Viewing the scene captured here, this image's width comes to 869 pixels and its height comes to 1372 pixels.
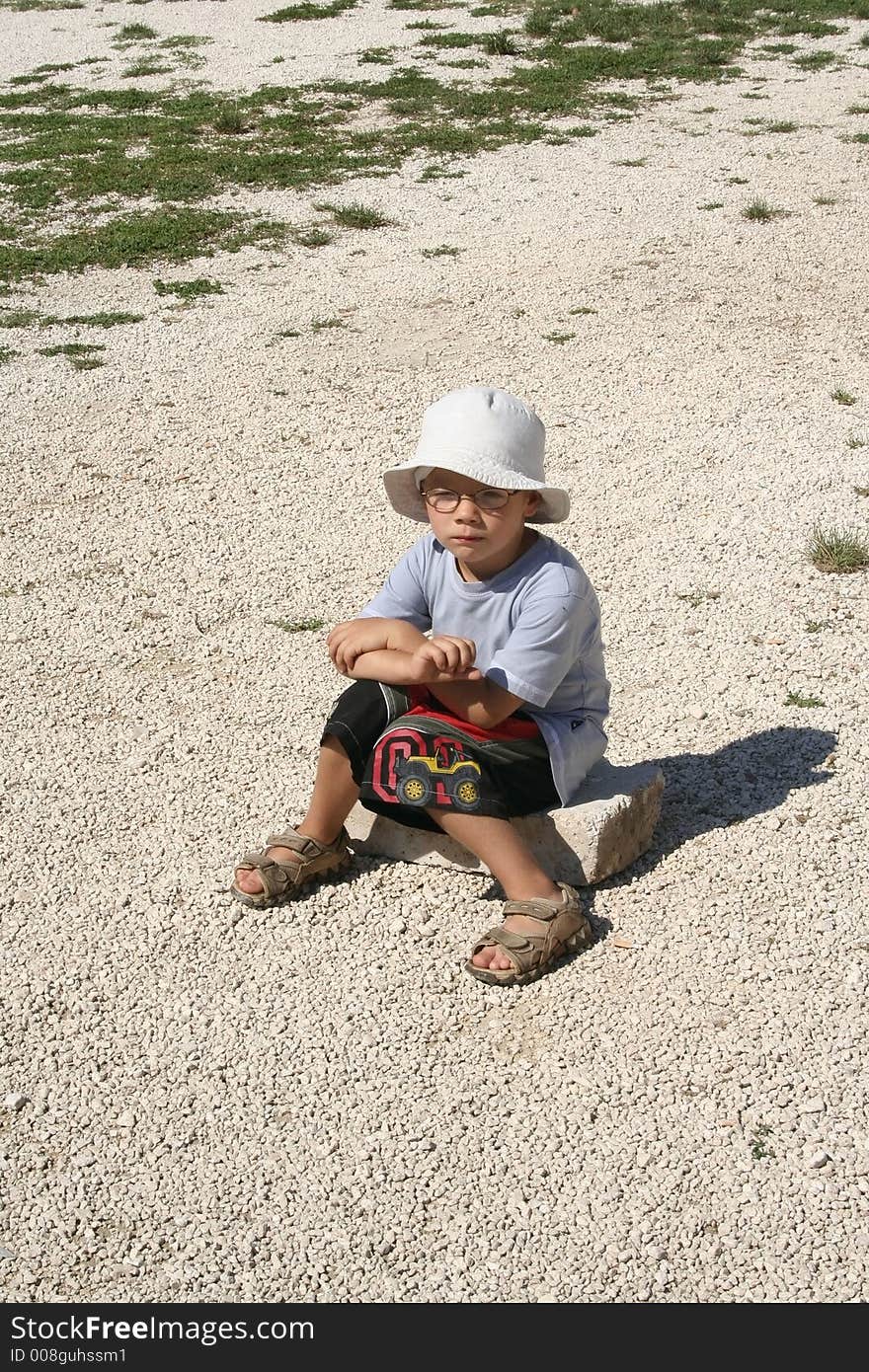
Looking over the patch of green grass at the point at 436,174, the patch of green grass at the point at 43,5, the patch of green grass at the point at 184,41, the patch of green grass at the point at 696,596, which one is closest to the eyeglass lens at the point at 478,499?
the patch of green grass at the point at 696,596

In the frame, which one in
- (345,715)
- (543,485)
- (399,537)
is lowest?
(399,537)

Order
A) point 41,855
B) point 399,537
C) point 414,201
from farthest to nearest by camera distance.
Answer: point 414,201 < point 399,537 < point 41,855

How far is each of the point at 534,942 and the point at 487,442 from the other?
1212 mm

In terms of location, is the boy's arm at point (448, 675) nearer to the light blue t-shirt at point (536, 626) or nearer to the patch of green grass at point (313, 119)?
the light blue t-shirt at point (536, 626)

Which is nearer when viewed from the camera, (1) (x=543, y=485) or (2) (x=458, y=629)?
(1) (x=543, y=485)

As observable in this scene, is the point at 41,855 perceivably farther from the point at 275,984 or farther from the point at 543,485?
the point at 543,485

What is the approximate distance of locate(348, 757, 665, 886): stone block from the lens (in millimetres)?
3701

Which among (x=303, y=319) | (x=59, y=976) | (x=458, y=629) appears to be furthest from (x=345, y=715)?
(x=303, y=319)

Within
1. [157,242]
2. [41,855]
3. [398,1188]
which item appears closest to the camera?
[398,1188]

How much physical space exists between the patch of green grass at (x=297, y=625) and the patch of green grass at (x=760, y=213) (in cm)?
541

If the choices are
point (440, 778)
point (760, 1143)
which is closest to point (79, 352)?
point (440, 778)

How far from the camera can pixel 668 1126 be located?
10.1 feet

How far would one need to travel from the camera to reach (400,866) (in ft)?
12.9

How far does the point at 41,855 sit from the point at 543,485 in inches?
71.4
